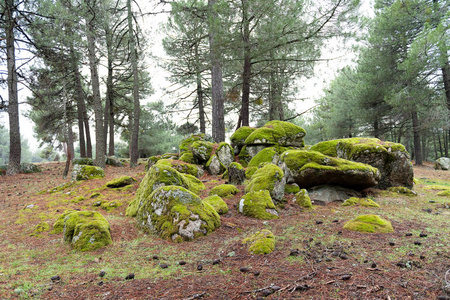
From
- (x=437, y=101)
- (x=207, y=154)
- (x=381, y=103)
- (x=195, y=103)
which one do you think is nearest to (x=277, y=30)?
(x=207, y=154)

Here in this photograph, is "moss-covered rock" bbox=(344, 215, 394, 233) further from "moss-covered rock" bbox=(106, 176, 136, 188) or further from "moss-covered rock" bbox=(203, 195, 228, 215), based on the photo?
"moss-covered rock" bbox=(106, 176, 136, 188)

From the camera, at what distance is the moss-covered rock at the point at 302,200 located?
545 cm

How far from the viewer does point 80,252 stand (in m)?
3.53

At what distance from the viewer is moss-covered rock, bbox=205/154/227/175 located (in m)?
9.00

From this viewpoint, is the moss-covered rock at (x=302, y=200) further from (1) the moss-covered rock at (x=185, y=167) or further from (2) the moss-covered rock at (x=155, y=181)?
(1) the moss-covered rock at (x=185, y=167)

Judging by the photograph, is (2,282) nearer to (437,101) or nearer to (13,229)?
(13,229)

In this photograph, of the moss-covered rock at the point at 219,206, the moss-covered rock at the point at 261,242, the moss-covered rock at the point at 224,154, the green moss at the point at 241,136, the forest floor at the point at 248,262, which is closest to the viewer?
the forest floor at the point at 248,262

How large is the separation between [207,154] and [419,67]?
12.6 meters

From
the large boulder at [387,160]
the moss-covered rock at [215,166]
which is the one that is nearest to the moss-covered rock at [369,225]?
the large boulder at [387,160]

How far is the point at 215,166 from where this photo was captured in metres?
9.02

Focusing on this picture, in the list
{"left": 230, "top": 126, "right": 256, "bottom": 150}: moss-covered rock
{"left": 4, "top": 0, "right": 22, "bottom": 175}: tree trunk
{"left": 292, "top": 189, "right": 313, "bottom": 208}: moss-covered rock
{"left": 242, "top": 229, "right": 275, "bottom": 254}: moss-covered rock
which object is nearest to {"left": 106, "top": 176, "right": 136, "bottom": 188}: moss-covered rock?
{"left": 230, "top": 126, "right": 256, "bottom": 150}: moss-covered rock

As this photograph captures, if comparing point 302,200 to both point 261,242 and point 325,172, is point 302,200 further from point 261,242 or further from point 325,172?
point 261,242

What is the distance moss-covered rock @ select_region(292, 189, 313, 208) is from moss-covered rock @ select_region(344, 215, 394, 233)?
1.33 m

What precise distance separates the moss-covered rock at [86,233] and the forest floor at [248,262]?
0.16 metres
